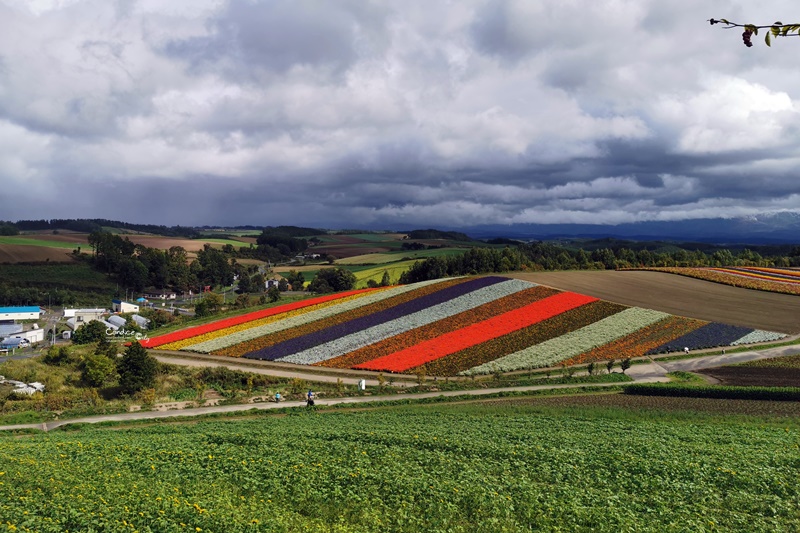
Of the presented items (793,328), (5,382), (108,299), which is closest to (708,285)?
(793,328)

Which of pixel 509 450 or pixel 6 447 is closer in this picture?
pixel 509 450

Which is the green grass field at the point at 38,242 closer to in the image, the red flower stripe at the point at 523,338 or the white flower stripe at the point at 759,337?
the red flower stripe at the point at 523,338

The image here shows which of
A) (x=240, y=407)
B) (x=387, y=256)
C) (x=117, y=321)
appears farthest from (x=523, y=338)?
(x=387, y=256)

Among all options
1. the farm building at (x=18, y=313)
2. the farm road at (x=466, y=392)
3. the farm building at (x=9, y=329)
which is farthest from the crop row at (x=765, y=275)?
the farm building at (x=18, y=313)

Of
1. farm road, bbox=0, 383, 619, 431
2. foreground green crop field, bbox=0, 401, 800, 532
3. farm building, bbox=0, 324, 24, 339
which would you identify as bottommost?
farm building, bbox=0, 324, 24, 339

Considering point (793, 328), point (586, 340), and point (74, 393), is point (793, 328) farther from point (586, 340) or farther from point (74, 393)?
point (74, 393)

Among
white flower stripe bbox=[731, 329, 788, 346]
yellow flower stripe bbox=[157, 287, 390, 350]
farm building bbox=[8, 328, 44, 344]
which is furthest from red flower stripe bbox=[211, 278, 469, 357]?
farm building bbox=[8, 328, 44, 344]

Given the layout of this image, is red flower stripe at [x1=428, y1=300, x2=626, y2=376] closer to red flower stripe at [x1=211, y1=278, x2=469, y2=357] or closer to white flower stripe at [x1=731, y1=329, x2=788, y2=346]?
white flower stripe at [x1=731, y1=329, x2=788, y2=346]

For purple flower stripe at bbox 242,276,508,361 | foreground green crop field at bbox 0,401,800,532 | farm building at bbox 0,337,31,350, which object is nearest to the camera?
foreground green crop field at bbox 0,401,800,532
